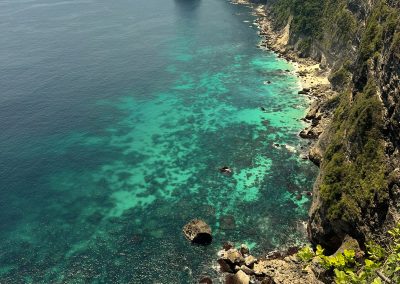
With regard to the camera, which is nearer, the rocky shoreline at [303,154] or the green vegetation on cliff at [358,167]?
the green vegetation on cliff at [358,167]

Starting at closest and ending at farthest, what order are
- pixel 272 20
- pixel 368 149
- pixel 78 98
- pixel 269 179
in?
pixel 368 149
pixel 269 179
pixel 78 98
pixel 272 20

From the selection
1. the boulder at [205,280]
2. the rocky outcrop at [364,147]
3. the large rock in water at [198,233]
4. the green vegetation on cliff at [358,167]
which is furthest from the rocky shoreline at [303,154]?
the green vegetation on cliff at [358,167]

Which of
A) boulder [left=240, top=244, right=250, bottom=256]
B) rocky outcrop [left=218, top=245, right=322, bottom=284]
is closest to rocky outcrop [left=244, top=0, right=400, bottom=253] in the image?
rocky outcrop [left=218, top=245, right=322, bottom=284]

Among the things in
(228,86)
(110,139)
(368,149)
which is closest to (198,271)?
(368,149)

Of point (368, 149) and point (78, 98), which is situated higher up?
point (368, 149)

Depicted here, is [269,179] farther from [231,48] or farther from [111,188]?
[231,48]

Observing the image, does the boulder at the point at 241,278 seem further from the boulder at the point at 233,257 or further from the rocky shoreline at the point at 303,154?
the boulder at the point at 233,257

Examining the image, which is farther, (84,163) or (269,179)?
(84,163)

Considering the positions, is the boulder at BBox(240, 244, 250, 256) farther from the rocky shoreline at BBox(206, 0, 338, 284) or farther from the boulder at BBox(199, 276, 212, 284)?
the boulder at BBox(199, 276, 212, 284)
